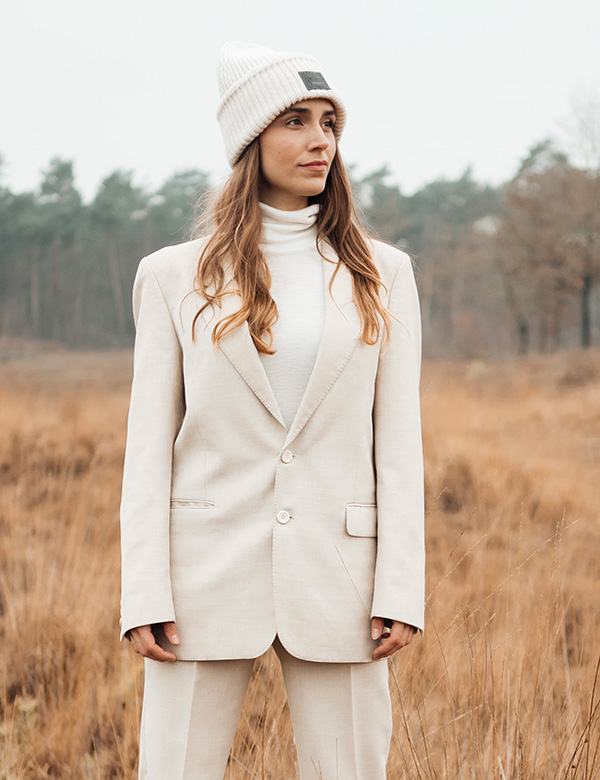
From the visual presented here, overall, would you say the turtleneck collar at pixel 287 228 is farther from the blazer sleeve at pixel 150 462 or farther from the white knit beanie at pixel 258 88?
the blazer sleeve at pixel 150 462

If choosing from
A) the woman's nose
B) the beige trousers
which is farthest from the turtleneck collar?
the beige trousers

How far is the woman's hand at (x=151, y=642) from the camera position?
139cm

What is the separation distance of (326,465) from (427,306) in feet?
119

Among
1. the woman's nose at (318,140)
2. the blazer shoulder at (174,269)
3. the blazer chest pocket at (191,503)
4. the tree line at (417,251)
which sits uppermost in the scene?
the tree line at (417,251)

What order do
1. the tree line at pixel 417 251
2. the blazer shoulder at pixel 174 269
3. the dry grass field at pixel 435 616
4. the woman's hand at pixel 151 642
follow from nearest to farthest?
the woman's hand at pixel 151 642 → the blazer shoulder at pixel 174 269 → the dry grass field at pixel 435 616 → the tree line at pixel 417 251

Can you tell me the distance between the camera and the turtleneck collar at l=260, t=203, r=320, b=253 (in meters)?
1.61

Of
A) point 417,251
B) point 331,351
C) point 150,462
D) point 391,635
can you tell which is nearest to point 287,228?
point 331,351

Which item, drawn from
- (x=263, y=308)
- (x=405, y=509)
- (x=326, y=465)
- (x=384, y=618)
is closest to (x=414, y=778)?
(x=384, y=618)

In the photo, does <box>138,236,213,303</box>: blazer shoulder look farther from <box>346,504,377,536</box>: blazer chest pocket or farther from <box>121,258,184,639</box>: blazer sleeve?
<box>346,504,377,536</box>: blazer chest pocket

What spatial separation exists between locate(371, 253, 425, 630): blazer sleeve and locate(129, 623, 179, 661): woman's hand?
0.39 m

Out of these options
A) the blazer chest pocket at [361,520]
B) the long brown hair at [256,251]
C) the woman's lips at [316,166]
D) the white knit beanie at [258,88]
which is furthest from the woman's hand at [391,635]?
the white knit beanie at [258,88]

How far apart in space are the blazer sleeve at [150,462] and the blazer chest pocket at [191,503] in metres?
0.02

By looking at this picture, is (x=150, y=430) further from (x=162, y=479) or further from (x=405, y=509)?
(x=405, y=509)

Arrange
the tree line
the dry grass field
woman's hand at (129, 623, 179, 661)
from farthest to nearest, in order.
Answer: the tree line
the dry grass field
woman's hand at (129, 623, 179, 661)
